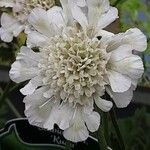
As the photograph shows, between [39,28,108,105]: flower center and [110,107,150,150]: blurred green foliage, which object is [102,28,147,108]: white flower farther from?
[110,107,150,150]: blurred green foliage

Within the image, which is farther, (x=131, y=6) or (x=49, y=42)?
(x=131, y=6)

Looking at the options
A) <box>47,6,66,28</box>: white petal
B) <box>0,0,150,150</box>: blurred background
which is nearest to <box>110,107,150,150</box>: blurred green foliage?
<box>0,0,150,150</box>: blurred background

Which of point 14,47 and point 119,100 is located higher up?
point 119,100

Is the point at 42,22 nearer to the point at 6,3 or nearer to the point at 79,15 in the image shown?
the point at 79,15

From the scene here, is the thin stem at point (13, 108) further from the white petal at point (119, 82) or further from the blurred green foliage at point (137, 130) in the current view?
the white petal at point (119, 82)

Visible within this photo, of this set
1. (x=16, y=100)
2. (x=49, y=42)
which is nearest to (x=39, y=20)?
(x=49, y=42)

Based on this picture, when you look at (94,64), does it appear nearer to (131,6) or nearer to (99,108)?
(99,108)
